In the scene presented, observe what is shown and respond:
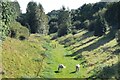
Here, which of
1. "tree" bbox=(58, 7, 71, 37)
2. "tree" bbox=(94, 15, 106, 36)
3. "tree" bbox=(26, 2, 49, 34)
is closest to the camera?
"tree" bbox=(94, 15, 106, 36)

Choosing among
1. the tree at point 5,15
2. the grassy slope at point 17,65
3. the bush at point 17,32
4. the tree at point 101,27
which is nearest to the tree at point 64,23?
the tree at point 101,27

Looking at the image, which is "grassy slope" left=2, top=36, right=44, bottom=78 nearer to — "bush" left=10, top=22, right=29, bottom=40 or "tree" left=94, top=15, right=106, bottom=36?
"bush" left=10, top=22, right=29, bottom=40

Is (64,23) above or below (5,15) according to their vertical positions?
above

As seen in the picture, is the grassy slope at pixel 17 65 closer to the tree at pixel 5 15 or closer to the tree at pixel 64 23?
the tree at pixel 5 15

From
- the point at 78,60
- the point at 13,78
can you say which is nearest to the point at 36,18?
the point at 78,60

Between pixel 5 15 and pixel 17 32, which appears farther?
pixel 17 32

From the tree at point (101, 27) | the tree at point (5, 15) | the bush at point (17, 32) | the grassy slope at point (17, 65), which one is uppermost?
the tree at point (101, 27)

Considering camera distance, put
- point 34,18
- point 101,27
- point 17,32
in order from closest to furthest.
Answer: point 17,32
point 101,27
point 34,18

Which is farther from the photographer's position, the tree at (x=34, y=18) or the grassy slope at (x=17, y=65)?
the tree at (x=34, y=18)

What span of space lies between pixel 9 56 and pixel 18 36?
91.0 ft

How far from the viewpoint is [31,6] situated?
116 m

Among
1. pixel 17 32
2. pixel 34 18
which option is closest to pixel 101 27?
pixel 17 32

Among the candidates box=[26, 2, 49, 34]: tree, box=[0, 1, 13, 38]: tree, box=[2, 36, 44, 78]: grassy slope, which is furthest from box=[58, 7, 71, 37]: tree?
box=[2, 36, 44, 78]: grassy slope

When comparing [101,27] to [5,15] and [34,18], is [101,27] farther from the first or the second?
[34,18]
